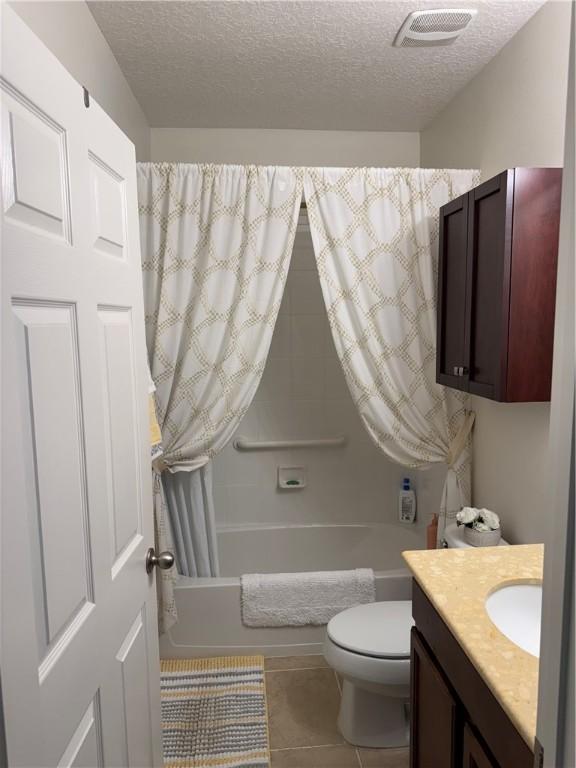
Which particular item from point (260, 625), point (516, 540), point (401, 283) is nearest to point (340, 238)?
point (401, 283)

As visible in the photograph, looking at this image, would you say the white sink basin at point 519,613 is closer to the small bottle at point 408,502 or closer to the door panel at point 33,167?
the door panel at point 33,167

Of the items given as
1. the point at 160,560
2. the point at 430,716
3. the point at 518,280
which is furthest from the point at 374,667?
the point at 518,280

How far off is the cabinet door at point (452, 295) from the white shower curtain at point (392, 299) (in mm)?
125

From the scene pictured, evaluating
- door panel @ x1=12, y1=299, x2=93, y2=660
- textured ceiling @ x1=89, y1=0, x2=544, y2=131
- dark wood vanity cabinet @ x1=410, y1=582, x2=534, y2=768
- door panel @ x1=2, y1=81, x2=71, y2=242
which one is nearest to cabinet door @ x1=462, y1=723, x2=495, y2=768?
dark wood vanity cabinet @ x1=410, y1=582, x2=534, y2=768

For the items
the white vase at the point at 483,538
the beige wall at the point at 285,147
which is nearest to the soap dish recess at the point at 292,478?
the white vase at the point at 483,538

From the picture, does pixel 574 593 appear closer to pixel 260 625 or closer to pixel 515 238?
pixel 515 238

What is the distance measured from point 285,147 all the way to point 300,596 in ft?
7.64

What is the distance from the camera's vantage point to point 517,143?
1964mm

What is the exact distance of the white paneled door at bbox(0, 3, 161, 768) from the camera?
75 cm

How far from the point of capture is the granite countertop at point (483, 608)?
95 centimetres

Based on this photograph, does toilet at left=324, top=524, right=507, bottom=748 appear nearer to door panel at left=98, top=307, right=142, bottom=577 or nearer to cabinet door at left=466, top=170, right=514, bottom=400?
cabinet door at left=466, top=170, right=514, bottom=400

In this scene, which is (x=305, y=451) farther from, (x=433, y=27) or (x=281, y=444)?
(x=433, y=27)

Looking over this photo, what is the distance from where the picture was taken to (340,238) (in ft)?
7.43

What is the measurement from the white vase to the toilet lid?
1.28 feet
